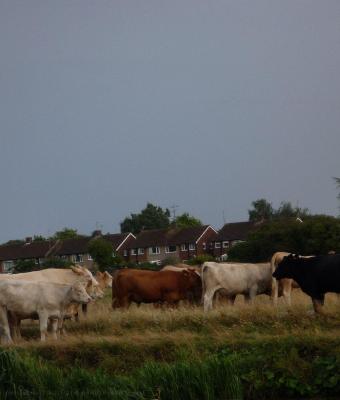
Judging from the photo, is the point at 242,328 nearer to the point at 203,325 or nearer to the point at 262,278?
the point at 203,325

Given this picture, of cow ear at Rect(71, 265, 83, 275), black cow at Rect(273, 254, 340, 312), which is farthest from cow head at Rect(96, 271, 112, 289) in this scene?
black cow at Rect(273, 254, 340, 312)

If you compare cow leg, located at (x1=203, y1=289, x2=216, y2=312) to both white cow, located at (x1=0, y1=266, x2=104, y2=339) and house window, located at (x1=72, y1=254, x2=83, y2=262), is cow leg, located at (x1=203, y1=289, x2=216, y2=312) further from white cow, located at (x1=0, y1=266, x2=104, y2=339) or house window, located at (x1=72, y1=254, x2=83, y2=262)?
house window, located at (x1=72, y1=254, x2=83, y2=262)

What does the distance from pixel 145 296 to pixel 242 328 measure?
246 inches

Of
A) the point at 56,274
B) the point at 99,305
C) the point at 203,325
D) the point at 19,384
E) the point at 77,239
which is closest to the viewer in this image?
the point at 19,384

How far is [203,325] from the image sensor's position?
20172 mm

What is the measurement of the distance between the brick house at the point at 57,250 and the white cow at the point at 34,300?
284 feet

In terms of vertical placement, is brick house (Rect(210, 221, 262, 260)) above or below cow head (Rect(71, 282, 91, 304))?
above

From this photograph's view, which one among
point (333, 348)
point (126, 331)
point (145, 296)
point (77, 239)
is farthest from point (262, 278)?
point (77, 239)

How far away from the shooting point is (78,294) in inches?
858

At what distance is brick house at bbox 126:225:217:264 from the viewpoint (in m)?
106

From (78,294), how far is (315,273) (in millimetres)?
5640

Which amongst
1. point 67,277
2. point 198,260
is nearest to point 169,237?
point 198,260

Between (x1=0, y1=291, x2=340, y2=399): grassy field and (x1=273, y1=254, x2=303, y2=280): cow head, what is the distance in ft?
3.50

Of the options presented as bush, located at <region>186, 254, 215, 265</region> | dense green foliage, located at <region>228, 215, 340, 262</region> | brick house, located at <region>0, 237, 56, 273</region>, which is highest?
brick house, located at <region>0, 237, 56, 273</region>
